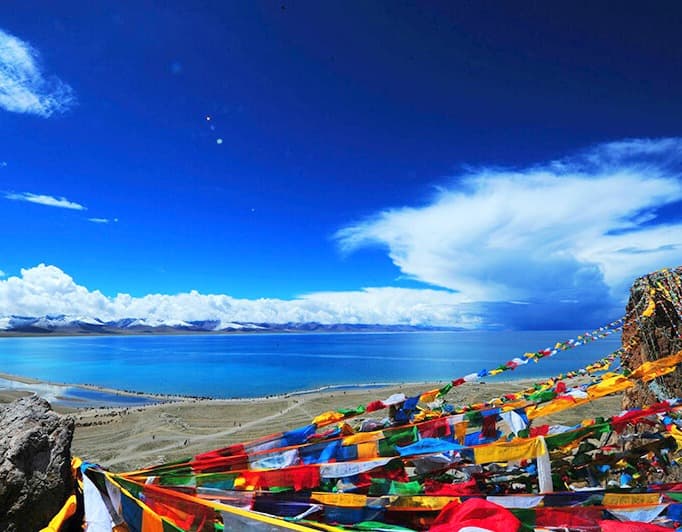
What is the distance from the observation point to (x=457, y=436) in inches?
193

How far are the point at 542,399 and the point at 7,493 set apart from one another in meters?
5.71

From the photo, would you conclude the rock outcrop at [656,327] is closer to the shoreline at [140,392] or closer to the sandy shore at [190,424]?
the sandy shore at [190,424]

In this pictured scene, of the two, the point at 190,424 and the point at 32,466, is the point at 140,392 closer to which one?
the point at 190,424

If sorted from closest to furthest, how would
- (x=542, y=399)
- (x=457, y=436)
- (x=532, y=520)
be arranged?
(x=532, y=520), (x=457, y=436), (x=542, y=399)

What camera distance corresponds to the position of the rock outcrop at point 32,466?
305 cm

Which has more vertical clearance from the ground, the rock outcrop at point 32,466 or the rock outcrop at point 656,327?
the rock outcrop at point 656,327

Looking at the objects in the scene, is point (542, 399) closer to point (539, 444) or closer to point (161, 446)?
point (539, 444)

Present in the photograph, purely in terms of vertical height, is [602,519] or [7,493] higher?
[7,493]

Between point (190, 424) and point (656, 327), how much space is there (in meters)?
23.0

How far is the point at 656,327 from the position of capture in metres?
7.06

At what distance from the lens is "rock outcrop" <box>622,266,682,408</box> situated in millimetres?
6652

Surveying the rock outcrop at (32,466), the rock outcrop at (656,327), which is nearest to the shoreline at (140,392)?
the rock outcrop at (656,327)

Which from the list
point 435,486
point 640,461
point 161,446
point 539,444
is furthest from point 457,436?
point 161,446

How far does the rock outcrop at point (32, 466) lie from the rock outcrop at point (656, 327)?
27.5 ft
